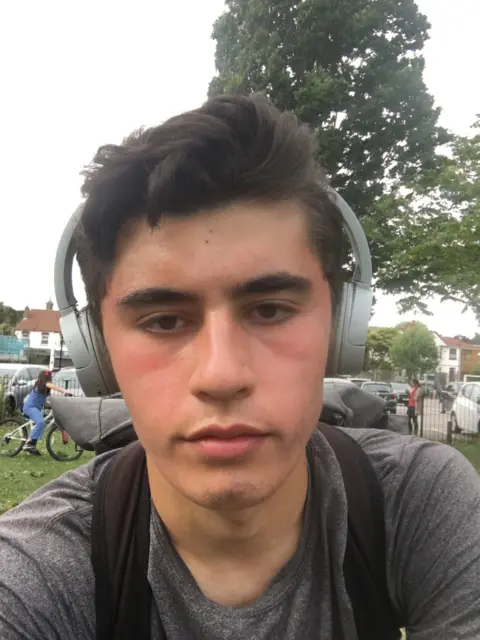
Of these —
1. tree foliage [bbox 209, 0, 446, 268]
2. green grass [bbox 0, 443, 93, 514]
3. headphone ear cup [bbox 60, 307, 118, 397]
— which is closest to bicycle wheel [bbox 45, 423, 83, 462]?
green grass [bbox 0, 443, 93, 514]

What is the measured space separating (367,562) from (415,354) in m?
62.2

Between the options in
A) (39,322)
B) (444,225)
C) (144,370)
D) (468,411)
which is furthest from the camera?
(39,322)

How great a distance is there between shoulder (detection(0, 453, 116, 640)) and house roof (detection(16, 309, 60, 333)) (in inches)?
2749

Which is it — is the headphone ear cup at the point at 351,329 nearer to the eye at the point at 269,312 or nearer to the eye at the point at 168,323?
the eye at the point at 269,312

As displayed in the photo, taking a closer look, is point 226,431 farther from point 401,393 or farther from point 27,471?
point 401,393

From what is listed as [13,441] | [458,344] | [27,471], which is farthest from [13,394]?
[458,344]

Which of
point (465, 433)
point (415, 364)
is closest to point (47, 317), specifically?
point (415, 364)

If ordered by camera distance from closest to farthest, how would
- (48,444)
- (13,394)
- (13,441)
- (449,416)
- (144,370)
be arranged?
(144,370) < (48,444) < (13,441) < (449,416) < (13,394)

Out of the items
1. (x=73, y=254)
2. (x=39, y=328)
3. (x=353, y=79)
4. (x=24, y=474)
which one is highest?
(x=353, y=79)

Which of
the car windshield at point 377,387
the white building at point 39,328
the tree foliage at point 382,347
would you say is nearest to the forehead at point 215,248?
the car windshield at point 377,387

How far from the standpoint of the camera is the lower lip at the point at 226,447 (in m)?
1.17

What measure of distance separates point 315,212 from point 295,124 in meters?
0.26

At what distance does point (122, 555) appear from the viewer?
1301mm

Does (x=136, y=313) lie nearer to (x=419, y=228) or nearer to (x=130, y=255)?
(x=130, y=255)
